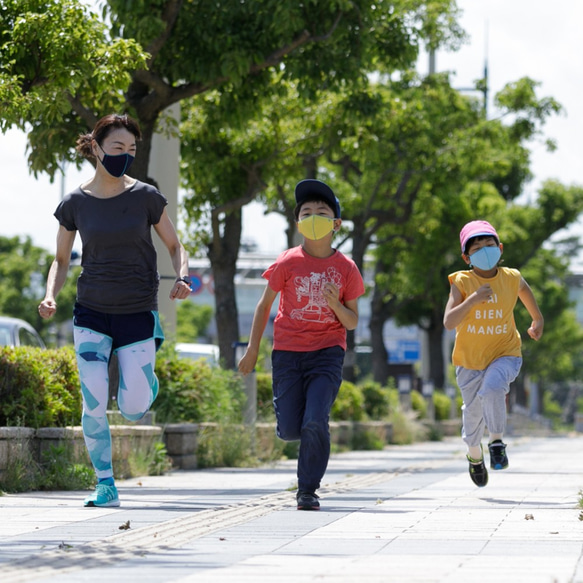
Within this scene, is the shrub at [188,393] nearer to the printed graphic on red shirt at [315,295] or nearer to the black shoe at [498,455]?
the black shoe at [498,455]

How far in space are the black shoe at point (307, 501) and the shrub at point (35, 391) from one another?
8.93 ft

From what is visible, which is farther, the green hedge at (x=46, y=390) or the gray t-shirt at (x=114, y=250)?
the green hedge at (x=46, y=390)

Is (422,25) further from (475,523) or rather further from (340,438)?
(475,523)

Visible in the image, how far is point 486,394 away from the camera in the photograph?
27.6ft

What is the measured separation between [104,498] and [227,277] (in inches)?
510

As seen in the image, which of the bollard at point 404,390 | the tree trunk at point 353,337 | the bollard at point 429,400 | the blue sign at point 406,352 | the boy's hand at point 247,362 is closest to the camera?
the boy's hand at point 247,362

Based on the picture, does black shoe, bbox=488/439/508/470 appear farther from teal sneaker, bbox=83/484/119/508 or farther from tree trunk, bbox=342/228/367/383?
tree trunk, bbox=342/228/367/383

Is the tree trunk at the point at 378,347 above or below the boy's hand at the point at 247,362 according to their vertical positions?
above

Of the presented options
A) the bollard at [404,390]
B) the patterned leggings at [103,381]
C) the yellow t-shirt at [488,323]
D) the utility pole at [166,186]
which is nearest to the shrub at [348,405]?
the bollard at [404,390]

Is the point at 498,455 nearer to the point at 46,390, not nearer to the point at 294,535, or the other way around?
the point at 294,535

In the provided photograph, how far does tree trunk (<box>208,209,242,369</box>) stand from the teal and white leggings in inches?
498

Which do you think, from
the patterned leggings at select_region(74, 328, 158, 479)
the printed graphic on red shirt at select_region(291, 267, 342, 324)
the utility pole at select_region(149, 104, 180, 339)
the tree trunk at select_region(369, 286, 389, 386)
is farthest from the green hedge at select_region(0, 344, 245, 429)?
the tree trunk at select_region(369, 286, 389, 386)

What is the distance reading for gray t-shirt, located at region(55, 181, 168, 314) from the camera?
7.34m

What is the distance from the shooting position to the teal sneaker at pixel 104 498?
300 inches
